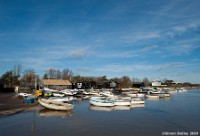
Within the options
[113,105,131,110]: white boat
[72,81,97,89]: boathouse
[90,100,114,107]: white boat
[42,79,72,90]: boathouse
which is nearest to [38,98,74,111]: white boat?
[90,100,114,107]: white boat

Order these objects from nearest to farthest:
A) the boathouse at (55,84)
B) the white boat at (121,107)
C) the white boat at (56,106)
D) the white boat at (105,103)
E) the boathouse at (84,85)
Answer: the white boat at (56,106) → the white boat at (121,107) → the white boat at (105,103) → the boathouse at (55,84) → the boathouse at (84,85)

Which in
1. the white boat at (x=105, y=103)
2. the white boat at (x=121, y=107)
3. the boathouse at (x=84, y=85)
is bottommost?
the white boat at (x=121, y=107)

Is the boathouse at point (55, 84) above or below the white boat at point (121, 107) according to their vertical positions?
above

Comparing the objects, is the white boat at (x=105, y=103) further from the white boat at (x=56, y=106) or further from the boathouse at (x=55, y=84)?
the boathouse at (x=55, y=84)

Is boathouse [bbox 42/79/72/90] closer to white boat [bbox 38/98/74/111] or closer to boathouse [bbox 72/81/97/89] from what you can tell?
boathouse [bbox 72/81/97/89]

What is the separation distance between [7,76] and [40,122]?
86.3 metres

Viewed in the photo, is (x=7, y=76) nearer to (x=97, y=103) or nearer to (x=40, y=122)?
(x=97, y=103)

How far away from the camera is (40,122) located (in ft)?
100

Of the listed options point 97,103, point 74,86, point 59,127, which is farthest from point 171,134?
point 74,86

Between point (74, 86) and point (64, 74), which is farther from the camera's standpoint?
point (64, 74)

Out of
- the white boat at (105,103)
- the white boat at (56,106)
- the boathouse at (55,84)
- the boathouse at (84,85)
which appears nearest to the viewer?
the white boat at (56,106)

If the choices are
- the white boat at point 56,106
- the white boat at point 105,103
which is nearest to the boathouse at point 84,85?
the white boat at point 105,103

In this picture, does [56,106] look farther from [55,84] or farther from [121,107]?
[55,84]

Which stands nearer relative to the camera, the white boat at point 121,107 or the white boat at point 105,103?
the white boat at point 121,107
